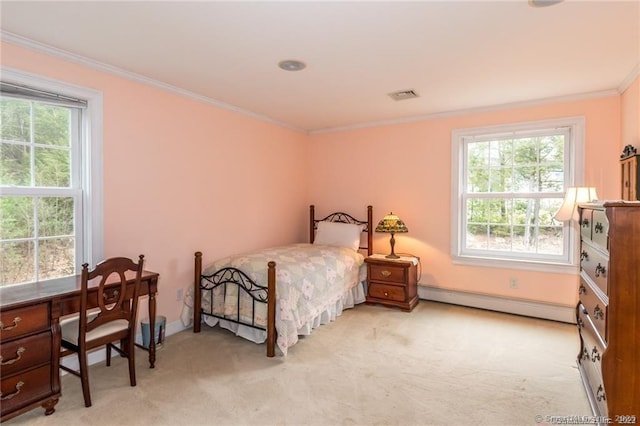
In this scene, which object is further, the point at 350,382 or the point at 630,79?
the point at 630,79

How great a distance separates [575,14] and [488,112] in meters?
1.99

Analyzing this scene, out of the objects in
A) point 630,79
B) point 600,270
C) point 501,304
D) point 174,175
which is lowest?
point 501,304

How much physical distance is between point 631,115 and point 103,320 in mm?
4455

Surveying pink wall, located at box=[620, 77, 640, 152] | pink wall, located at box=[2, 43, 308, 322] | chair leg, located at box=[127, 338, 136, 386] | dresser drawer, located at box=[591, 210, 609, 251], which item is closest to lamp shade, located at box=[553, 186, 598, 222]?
pink wall, located at box=[620, 77, 640, 152]

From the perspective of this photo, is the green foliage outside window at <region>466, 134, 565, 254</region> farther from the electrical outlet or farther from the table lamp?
the table lamp

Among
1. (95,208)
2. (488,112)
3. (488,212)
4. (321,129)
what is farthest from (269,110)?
(488,212)

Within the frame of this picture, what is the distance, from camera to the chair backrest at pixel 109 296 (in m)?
2.09

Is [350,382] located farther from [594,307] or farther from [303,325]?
[594,307]

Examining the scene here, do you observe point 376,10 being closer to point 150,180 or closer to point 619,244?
point 619,244


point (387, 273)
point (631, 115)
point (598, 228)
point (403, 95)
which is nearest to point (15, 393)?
point (387, 273)

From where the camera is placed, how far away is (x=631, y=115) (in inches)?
117

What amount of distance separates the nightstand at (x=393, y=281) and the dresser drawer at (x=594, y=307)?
175 centimetres

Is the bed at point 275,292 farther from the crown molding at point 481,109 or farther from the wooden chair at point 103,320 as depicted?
the crown molding at point 481,109

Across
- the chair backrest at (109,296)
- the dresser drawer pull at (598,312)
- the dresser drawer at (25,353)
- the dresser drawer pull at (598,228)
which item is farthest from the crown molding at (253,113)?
the dresser drawer pull at (598,312)
